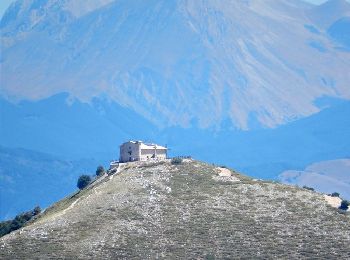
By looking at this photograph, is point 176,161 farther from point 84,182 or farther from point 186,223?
point 186,223

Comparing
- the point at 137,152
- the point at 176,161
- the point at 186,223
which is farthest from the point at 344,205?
the point at 137,152

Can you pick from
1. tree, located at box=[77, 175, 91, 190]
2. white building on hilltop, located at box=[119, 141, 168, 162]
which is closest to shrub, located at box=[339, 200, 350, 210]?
white building on hilltop, located at box=[119, 141, 168, 162]

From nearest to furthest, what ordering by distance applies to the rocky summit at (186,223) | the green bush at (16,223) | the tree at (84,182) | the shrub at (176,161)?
1. the rocky summit at (186,223)
2. the green bush at (16,223)
3. the shrub at (176,161)
4. the tree at (84,182)

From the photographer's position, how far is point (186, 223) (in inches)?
4294

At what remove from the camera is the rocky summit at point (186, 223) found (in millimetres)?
101750

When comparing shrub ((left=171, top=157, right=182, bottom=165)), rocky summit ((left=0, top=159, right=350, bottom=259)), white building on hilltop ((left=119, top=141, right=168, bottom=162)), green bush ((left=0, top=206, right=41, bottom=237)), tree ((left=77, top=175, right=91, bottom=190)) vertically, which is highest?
white building on hilltop ((left=119, top=141, right=168, bottom=162))

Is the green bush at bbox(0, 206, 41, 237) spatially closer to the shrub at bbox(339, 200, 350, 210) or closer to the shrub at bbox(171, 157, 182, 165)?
the shrub at bbox(171, 157, 182, 165)

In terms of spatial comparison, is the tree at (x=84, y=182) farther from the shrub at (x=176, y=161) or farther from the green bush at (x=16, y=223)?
the shrub at (x=176, y=161)

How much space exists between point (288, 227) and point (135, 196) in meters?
18.5

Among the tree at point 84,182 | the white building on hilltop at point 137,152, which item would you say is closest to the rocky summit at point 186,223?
the white building on hilltop at point 137,152

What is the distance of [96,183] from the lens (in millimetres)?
132625

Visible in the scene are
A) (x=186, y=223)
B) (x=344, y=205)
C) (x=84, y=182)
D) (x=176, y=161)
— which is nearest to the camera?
(x=186, y=223)

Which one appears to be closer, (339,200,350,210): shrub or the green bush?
(339,200,350,210): shrub

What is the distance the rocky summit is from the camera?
10175cm
